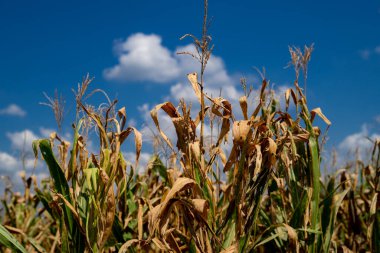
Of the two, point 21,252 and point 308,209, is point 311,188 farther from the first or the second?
point 21,252

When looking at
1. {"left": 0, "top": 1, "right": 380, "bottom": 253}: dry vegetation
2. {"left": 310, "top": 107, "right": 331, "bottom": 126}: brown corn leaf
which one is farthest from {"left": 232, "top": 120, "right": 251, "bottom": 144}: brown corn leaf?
{"left": 310, "top": 107, "right": 331, "bottom": 126}: brown corn leaf

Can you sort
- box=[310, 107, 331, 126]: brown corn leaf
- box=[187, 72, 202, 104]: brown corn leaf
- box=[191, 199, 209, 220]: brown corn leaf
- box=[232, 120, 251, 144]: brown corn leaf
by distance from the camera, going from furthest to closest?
box=[310, 107, 331, 126]: brown corn leaf → box=[187, 72, 202, 104]: brown corn leaf → box=[232, 120, 251, 144]: brown corn leaf → box=[191, 199, 209, 220]: brown corn leaf

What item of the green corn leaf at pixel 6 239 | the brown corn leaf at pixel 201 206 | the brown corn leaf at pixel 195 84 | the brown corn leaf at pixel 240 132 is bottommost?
the green corn leaf at pixel 6 239

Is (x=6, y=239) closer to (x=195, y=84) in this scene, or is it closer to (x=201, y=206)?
(x=201, y=206)

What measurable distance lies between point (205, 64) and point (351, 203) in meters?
2.27

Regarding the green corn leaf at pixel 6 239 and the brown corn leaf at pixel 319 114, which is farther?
the brown corn leaf at pixel 319 114

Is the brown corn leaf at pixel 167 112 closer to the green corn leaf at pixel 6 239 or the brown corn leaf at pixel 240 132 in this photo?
the brown corn leaf at pixel 240 132

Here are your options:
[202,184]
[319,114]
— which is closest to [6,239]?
[202,184]

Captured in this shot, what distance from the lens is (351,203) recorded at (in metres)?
3.78

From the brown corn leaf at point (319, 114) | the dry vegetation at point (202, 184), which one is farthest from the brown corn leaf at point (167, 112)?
the brown corn leaf at point (319, 114)

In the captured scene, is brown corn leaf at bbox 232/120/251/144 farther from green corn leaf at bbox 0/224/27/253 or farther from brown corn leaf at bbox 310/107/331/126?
green corn leaf at bbox 0/224/27/253

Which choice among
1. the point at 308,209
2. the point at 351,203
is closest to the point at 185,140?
the point at 308,209

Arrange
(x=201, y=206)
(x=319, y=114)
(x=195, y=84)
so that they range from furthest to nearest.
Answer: (x=319, y=114), (x=195, y=84), (x=201, y=206)

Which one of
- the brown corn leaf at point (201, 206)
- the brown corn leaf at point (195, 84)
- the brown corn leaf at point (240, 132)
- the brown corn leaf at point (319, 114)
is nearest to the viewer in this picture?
the brown corn leaf at point (201, 206)
